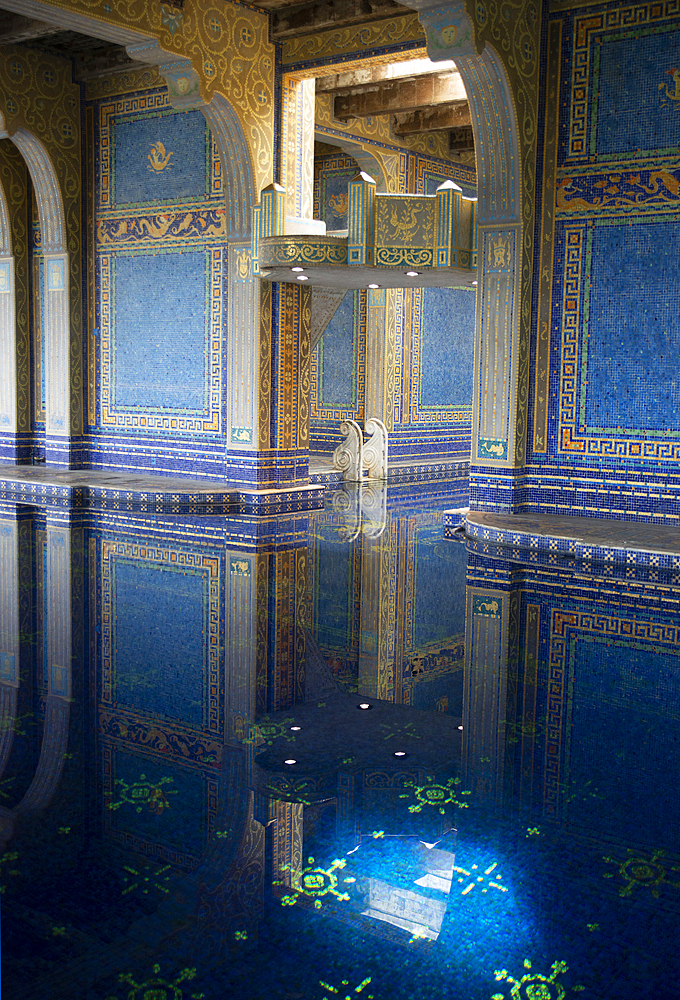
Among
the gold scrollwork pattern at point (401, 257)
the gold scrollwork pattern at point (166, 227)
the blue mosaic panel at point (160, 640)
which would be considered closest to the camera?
the blue mosaic panel at point (160, 640)

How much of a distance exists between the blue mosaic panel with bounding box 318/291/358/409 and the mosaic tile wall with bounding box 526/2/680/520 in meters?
5.07

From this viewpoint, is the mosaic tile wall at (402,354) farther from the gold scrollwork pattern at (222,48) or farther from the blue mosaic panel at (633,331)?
the blue mosaic panel at (633,331)

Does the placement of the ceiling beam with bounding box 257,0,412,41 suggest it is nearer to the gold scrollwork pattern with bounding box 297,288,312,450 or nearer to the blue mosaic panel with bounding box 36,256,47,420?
the gold scrollwork pattern with bounding box 297,288,312,450

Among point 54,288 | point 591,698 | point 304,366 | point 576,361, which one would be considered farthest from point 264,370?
point 591,698

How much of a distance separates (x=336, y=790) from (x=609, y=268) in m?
5.82

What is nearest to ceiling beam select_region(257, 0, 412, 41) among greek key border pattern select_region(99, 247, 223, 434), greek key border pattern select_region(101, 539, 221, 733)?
greek key border pattern select_region(99, 247, 223, 434)

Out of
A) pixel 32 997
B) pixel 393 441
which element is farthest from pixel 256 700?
pixel 393 441

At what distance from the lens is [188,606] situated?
16.7ft

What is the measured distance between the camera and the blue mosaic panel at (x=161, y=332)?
9898 mm

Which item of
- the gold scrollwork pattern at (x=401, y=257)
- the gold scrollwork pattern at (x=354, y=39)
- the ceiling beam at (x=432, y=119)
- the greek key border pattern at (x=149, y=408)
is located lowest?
the greek key border pattern at (x=149, y=408)

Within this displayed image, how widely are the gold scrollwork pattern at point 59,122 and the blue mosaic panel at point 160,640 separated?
5.46m

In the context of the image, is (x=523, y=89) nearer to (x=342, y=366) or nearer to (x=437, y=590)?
(x=437, y=590)

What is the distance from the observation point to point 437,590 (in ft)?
18.7

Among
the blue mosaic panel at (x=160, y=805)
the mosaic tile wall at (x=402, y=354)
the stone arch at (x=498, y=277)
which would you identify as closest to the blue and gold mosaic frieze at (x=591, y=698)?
the blue mosaic panel at (x=160, y=805)
